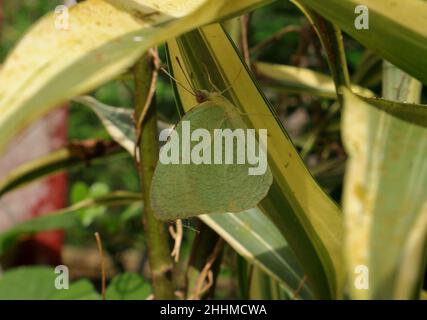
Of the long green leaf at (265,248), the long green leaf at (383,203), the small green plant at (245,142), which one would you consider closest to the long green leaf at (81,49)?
the small green plant at (245,142)

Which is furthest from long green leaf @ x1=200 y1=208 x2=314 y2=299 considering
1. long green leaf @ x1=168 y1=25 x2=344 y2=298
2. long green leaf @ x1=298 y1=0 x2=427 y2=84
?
long green leaf @ x1=298 y1=0 x2=427 y2=84

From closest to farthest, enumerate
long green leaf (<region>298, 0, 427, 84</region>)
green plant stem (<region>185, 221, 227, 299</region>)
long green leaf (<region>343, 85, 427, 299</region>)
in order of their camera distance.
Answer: long green leaf (<region>343, 85, 427, 299</region>) → long green leaf (<region>298, 0, 427, 84</region>) → green plant stem (<region>185, 221, 227, 299</region>)

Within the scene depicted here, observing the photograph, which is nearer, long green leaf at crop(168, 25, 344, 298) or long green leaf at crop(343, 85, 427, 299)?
long green leaf at crop(343, 85, 427, 299)

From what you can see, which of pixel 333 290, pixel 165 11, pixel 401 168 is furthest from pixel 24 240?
pixel 401 168

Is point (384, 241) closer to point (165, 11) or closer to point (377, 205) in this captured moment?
point (377, 205)

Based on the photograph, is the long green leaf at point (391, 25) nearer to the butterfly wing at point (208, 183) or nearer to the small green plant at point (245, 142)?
the small green plant at point (245, 142)

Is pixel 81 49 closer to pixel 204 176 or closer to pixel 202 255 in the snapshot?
pixel 204 176

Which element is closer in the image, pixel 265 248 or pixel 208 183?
pixel 208 183

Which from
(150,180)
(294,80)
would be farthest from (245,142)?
(294,80)

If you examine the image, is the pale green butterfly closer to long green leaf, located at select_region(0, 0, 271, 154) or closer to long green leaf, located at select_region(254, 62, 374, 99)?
long green leaf, located at select_region(0, 0, 271, 154)
